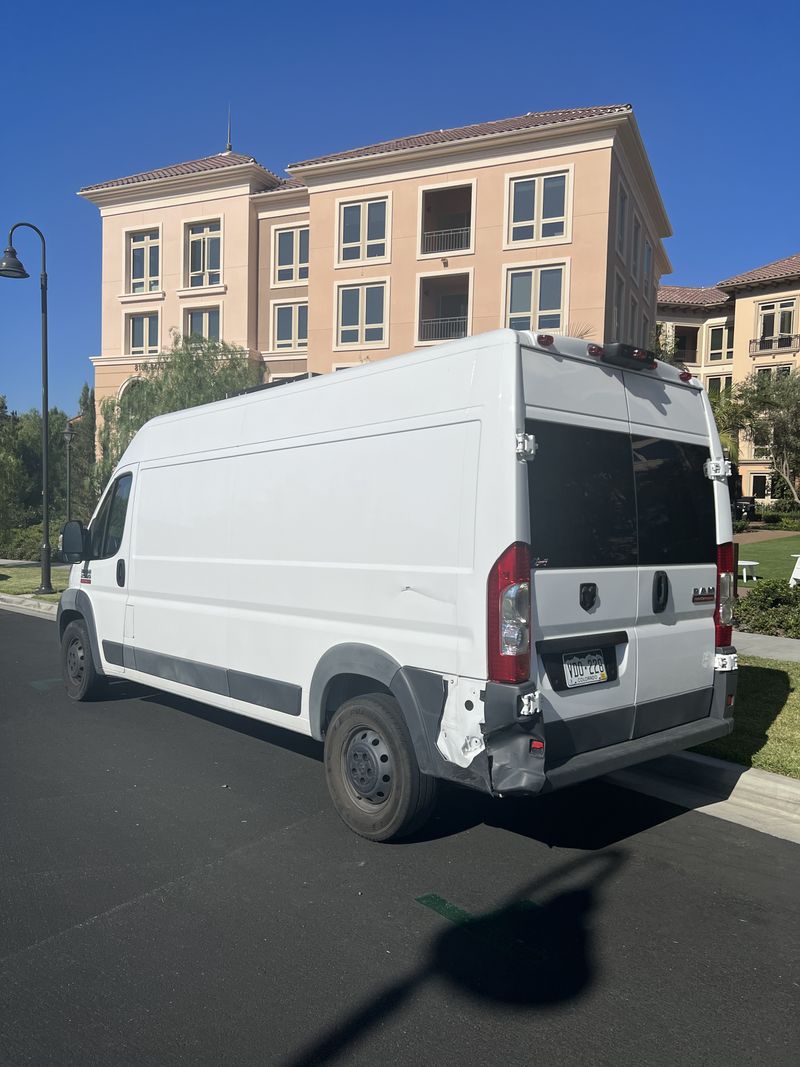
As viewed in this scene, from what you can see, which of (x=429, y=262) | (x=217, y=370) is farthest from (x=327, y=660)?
(x=429, y=262)

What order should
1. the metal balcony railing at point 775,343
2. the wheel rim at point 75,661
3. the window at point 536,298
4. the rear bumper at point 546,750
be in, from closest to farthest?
the rear bumper at point 546,750, the wheel rim at point 75,661, the window at point 536,298, the metal balcony railing at point 775,343

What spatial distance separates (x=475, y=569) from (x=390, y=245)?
1194 inches

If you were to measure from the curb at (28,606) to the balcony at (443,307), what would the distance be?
19274mm

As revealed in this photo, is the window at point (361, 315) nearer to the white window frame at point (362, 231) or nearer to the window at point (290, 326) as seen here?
the white window frame at point (362, 231)

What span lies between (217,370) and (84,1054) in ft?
80.6

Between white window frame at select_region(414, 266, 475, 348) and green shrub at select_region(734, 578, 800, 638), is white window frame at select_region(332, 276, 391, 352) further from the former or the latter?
green shrub at select_region(734, 578, 800, 638)

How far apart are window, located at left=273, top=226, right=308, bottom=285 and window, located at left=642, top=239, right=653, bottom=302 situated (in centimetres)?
1481

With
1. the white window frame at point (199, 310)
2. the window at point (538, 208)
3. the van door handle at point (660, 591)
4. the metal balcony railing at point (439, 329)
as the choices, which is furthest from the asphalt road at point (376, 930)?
the white window frame at point (199, 310)

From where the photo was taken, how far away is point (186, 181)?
36.7 meters

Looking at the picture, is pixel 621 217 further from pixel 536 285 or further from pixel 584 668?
pixel 584 668

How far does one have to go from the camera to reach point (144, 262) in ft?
126

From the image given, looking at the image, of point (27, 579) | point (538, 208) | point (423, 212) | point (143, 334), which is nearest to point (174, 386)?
point (27, 579)

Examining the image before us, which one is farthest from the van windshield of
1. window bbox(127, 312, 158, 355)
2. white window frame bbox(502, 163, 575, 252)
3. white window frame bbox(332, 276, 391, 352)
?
window bbox(127, 312, 158, 355)

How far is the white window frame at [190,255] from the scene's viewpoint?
36.7m
